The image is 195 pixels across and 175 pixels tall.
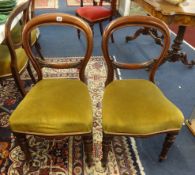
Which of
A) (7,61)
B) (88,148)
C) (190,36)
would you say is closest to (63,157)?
(88,148)

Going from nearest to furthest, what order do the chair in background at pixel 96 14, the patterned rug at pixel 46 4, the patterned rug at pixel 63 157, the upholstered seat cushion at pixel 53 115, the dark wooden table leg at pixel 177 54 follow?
the upholstered seat cushion at pixel 53 115, the patterned rug at pixel 63 157, the dark wooden table leg at pixel 177 54, the chair in background at pixel 96 14, the patterned rug at pixel 46 4

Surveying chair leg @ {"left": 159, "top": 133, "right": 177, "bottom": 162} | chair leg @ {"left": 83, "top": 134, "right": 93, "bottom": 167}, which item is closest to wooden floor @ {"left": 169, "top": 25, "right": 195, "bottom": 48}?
chair leg @ {"left": 159, "top": 133, "right": 177, "bottom": 162}

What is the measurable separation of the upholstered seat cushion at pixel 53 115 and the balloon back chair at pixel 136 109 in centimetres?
12

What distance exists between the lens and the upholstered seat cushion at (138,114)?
1.14 m

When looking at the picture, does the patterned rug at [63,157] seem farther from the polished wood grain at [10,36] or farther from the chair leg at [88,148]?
the polished wood grain at [10,36]

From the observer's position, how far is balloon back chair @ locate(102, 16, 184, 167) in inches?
45.0

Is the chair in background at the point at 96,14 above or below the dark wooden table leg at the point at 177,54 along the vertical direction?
above

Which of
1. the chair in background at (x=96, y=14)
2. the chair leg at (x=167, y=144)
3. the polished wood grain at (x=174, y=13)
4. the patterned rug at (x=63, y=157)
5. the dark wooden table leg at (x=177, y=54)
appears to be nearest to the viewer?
the chair leg at (x=167, y=144)

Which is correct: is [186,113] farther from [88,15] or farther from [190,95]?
[88,15]

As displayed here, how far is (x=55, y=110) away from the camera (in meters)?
1.17

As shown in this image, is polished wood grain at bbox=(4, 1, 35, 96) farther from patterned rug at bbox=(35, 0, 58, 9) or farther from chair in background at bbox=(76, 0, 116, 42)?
patterned rug at bbox=(35, 0, 58, 9)

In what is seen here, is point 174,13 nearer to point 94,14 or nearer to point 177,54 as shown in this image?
point 177,54

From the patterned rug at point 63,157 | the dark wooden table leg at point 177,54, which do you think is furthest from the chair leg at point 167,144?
the dark wooden table leg at point 177,54

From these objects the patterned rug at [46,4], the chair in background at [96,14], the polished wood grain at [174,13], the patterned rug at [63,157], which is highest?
the polished wood grain at [174,13]
